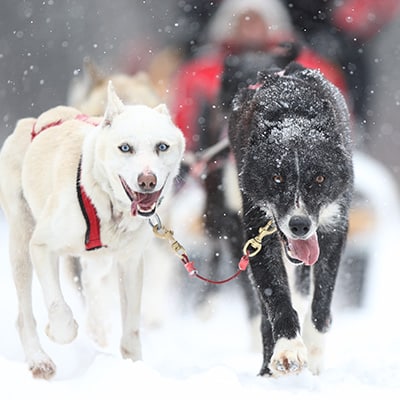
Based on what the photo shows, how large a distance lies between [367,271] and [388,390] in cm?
282

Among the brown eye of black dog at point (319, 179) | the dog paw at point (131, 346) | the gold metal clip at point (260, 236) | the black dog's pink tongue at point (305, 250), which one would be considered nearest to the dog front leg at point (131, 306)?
the dog paw at point (131, 346)

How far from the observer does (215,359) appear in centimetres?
400

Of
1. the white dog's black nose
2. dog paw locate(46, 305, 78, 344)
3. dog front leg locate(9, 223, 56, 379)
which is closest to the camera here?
the white dog's black nose

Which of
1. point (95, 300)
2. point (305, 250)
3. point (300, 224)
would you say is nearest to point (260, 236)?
point (305, 250)

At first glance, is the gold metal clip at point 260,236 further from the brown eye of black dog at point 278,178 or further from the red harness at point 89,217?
the red harness at point 89,217

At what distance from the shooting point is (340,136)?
3166mm

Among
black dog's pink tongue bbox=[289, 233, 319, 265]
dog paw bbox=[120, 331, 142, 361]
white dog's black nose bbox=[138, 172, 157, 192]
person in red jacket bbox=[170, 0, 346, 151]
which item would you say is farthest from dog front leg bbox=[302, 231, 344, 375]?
person in red jacket bbox=[170, 0, 346, 151]

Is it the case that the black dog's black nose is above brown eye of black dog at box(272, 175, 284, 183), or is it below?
below

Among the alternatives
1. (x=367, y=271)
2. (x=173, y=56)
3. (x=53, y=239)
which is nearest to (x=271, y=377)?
(x=53, y=239)

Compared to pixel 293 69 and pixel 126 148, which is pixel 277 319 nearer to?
pixel 126 148

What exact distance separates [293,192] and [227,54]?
268 centimetres

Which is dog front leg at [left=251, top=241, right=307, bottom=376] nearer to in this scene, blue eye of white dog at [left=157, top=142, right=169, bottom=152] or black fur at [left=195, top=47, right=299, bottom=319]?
blue eye of white dog at [left=157, top=142, right=169, bottom=152]

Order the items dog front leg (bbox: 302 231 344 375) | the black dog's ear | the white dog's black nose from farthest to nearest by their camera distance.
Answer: the black dog's ear → dog front leg (bbox: 302 231 344 375) → the white dog's black nose

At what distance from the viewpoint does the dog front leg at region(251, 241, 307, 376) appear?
9.75ft
